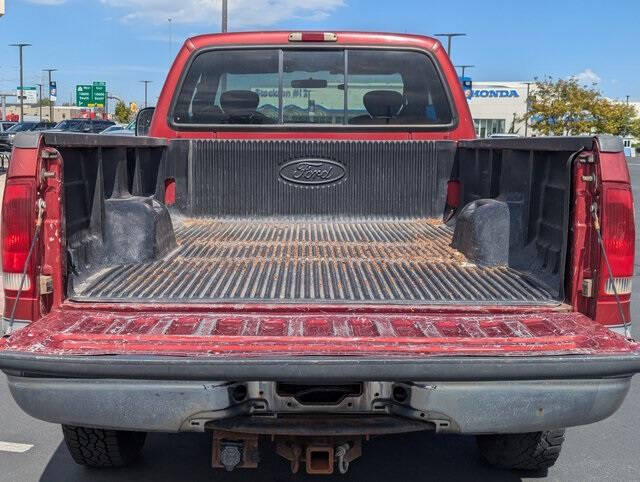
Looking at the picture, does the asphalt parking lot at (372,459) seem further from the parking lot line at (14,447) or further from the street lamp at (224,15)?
the street lamp at (224,15)

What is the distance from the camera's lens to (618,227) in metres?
2.85

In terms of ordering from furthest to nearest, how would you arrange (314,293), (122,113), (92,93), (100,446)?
(122,113) < (92,93) < (100,446) < (314,293)

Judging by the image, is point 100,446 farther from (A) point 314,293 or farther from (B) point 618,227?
(B) point 618,227

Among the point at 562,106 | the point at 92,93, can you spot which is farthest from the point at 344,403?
the point at 92,93

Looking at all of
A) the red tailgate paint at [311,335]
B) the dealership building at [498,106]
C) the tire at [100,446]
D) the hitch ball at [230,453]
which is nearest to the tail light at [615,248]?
the red tailgate paint at [311,335]

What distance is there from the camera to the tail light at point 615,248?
2840 mm

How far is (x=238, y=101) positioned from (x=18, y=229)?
2.64 metres

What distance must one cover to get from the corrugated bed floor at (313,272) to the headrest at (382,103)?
952mm

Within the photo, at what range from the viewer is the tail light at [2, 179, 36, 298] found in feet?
9.12

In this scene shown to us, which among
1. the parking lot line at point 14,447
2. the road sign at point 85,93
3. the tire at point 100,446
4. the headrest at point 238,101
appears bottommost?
the parking lot line at point 14,447

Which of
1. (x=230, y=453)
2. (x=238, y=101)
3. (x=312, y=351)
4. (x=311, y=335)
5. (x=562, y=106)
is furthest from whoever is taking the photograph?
(x=562, y=106)

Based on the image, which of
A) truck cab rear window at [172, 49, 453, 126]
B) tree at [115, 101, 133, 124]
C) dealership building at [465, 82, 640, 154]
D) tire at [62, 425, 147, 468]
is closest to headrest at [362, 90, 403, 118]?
truck cab rear window at [172, 49, 453, 126]

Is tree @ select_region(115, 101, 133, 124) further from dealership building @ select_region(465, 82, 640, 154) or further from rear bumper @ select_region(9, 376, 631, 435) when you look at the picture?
rear bumper @ select_region(9, 376, 631, 435)

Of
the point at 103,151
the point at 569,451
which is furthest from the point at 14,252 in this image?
the point at 569,451
